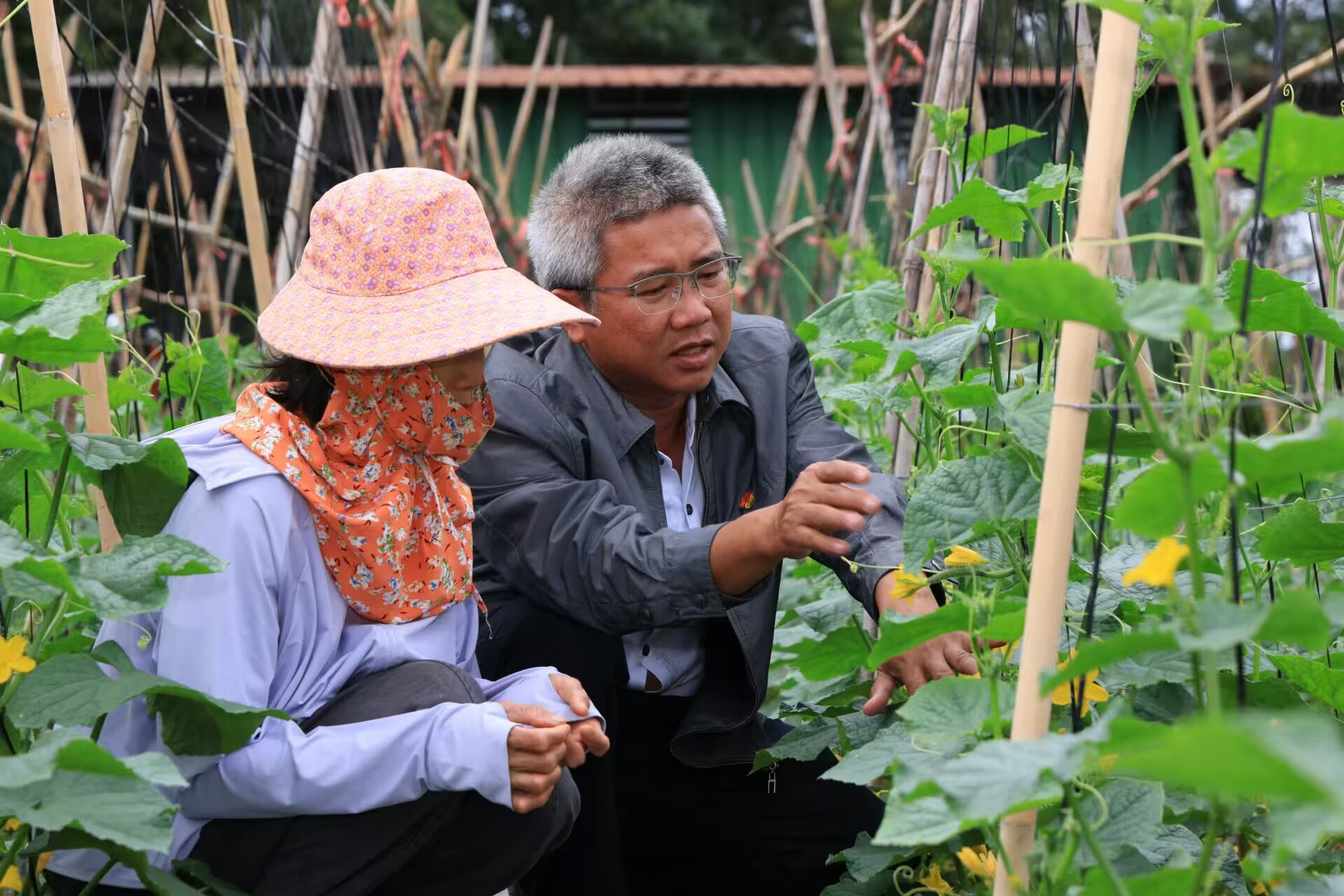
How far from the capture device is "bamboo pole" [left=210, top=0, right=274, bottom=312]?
279 cm

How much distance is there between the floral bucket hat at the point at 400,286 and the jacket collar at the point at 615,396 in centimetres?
46

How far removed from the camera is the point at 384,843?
5.57ft

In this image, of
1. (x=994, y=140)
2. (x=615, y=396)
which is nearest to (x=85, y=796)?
(x=615, y=396)

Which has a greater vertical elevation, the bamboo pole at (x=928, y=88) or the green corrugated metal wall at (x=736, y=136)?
the bamboo pole at (x=928, y=88)

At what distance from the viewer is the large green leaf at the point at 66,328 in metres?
1.38

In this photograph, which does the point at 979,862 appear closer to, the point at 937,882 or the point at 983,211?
the point at 937,882

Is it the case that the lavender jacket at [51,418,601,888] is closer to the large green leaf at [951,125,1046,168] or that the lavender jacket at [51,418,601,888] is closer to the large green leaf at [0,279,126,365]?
the large green leaf at [0,279,126,365]

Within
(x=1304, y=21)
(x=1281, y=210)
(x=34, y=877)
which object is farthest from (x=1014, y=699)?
(x=1304, y=21)

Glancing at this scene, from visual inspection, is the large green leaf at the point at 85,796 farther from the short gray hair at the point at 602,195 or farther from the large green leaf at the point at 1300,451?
the short gray hair at the point at 602,195

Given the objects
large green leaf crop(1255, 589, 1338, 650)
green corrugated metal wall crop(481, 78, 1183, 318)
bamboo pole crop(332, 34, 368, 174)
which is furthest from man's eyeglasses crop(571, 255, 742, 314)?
green corrugated metal wall crop(481, 78, 1183, 318)

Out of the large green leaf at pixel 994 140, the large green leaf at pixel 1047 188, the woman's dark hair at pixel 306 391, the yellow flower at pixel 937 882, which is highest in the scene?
the large green leaf at pixel 994 140

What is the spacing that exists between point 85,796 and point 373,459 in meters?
0.60

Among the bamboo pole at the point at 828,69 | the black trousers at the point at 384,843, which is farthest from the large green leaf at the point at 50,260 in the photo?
the bamboo pole at the point at 828,69

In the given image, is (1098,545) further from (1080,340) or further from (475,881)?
(475,881)
